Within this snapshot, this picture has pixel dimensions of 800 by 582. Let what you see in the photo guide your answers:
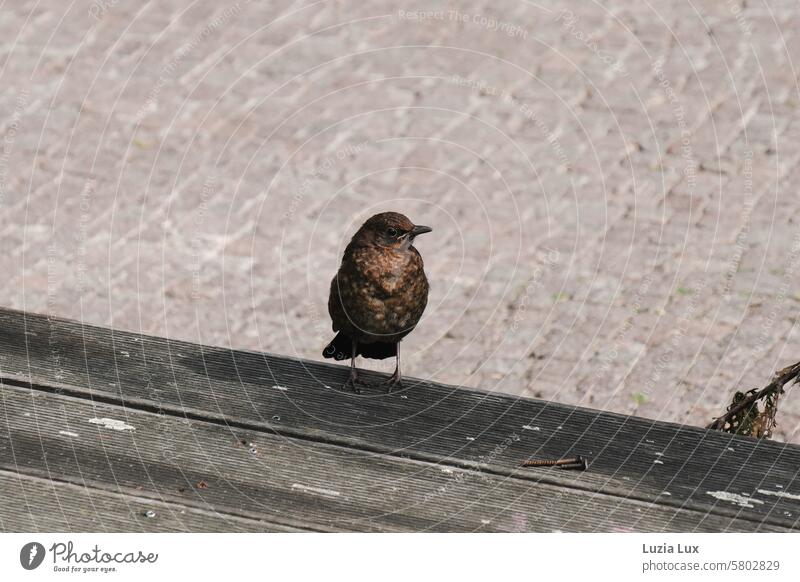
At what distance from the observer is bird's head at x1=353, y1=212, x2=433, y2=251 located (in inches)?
138

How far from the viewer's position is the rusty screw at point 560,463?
2.77m

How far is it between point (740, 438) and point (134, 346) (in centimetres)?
165

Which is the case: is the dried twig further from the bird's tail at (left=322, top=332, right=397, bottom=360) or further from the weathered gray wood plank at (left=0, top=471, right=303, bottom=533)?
the weathered gray wood plank at (left=0, top=471, right=303, bottom=533)

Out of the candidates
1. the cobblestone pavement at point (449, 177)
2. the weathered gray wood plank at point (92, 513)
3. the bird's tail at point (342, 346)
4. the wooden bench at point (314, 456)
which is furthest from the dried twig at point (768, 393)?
the cobblestone pavement at point (449, 177)

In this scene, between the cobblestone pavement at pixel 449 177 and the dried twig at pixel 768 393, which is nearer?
the dried twig at pixel 768 393

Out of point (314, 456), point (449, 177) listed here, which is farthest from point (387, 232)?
→ point (449, 177)

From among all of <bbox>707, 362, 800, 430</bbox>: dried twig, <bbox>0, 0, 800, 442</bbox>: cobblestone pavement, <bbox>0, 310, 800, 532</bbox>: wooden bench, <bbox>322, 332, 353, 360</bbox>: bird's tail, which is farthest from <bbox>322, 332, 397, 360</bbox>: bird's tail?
<bbox>0, 0, 800, 442</bbox>: cobblestone pavement

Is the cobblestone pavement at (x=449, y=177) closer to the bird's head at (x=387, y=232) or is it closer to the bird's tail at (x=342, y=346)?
the bird's tail at (x=342, y=346)

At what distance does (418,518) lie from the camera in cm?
251

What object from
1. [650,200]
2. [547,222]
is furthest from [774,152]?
[547,222]

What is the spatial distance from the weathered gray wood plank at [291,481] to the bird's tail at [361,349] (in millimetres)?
959
